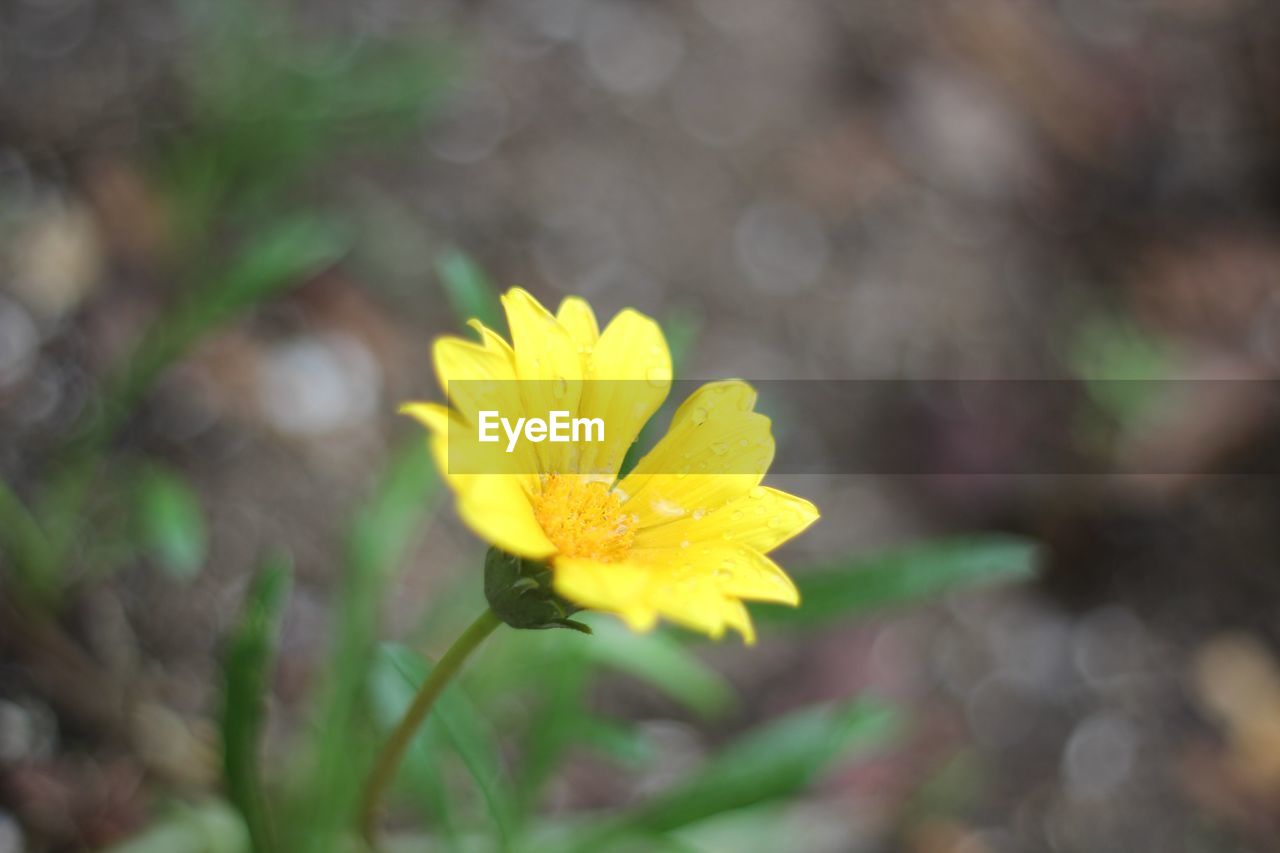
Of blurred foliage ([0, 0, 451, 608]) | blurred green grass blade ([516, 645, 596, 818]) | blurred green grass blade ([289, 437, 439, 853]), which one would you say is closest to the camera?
blurred green grass blade ([289, 437, 439, 853])

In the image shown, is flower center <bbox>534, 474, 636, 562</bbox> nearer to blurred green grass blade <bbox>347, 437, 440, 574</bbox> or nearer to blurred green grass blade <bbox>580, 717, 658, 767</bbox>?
blurred green grass blade <bbox>580, 717, 658, 767</bbox>

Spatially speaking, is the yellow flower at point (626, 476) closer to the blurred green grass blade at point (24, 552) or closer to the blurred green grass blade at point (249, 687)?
the blurred green grass blade at point (249, 687)

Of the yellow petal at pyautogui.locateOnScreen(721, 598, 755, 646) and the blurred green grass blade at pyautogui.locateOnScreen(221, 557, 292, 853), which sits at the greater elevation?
the yellow petal at pyautogui.locateOnScreen(721, 598, 755, 646)

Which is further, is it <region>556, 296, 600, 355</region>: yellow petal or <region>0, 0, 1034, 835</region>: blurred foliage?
<region>0, 0, 1034, 835</region>: blurred foliage

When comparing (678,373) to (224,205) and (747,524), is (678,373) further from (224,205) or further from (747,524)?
(747,524)

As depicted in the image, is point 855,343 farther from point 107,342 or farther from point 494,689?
point 107,342

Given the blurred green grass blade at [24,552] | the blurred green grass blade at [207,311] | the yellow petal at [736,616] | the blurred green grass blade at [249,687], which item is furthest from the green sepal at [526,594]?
the blurred green grass blade at [24,552]

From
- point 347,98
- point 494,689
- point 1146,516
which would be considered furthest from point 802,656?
point 347,98

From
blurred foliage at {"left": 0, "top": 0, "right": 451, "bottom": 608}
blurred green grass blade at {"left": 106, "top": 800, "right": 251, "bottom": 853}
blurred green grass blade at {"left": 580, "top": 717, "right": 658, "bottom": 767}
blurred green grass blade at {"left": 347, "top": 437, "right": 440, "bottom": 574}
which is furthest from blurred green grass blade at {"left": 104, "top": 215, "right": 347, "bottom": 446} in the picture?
blurred green grass blade at {"left": 580, "top": 717, "right": 658, "bottom": 767}

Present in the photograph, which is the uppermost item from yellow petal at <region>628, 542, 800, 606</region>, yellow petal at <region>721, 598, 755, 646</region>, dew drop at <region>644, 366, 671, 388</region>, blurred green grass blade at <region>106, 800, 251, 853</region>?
dew drop at <region>644, 366, 671, 388</region>
